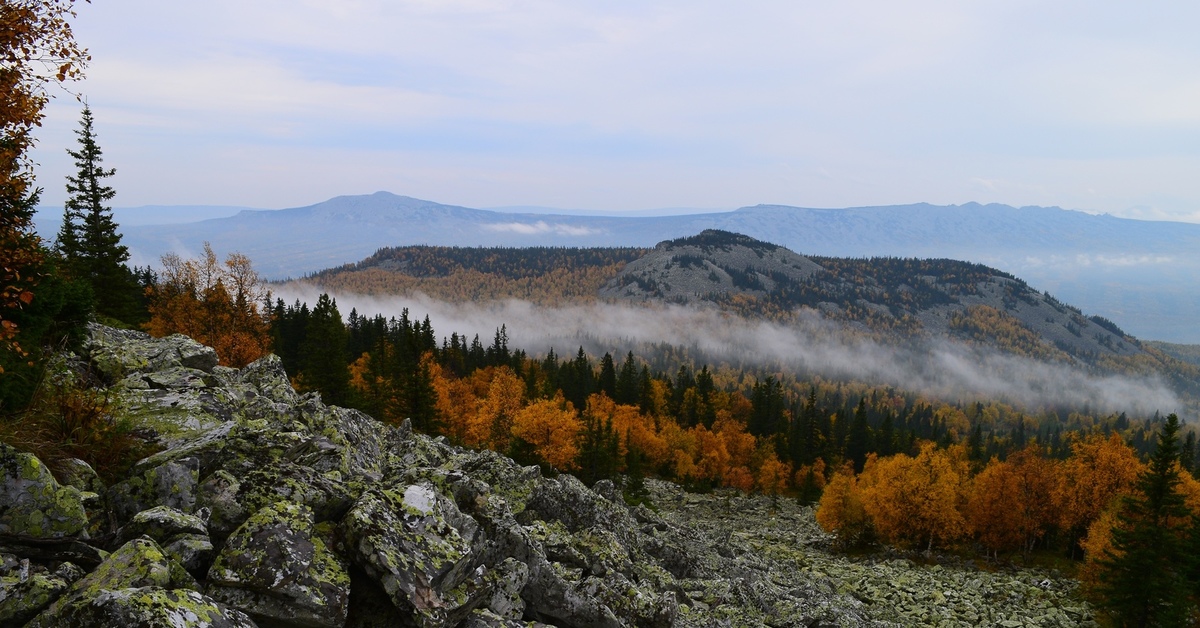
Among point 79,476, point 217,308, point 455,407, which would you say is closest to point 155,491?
point 79,476

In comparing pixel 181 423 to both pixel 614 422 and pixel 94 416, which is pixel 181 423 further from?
→ pixel 614 422

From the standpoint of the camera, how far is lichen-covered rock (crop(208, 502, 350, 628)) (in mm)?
10211

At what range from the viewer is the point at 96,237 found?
157 ft

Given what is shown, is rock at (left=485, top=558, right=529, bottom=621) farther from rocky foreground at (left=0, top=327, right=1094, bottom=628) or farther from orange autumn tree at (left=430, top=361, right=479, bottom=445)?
orange autumn tree at (left=430, top=361, right=479, bottom=445)

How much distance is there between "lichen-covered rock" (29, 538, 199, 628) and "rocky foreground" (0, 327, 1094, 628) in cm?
3

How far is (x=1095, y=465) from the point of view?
64562mm

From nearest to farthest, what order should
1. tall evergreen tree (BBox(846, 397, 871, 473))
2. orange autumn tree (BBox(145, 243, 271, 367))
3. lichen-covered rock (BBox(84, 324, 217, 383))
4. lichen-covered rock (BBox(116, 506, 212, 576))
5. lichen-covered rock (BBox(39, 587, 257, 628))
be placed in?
lichen-covered rock (BBox(39, 587, 257, 628)), lichen-covered rock (BBox(116, 506, 212, 576)), lichen-covered rock (BBox(84, 324, 217, 383)), orange autumn tree (BBox(145, 243, 271, 367)), tall evergreen tree (BBox(846, 397, 871, 473))

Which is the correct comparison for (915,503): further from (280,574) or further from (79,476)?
(79,476)

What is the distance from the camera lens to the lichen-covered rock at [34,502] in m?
9.64

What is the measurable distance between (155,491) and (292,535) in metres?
3.19

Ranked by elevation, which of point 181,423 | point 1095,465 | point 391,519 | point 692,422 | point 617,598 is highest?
point 181,423

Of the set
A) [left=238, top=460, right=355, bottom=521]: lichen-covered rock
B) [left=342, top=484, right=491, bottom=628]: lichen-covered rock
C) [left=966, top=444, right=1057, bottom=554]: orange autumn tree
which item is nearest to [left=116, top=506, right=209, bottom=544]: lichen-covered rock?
[left=238, top=460, right=355, bottom=521]: lichen-covered rock

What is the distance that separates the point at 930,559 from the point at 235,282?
249ft

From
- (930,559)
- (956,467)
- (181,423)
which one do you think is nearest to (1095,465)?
(930,559)
